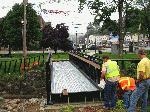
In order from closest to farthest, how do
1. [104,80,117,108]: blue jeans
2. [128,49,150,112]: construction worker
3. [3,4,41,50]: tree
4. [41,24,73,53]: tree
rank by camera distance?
[128,49,150,112]: construction worker
[104,80,117,108]: blue jeans
[41,24,73,53]: tree
[3,4,41,50]: tree

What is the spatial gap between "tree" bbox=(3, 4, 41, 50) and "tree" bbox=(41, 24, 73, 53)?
16.0 metres

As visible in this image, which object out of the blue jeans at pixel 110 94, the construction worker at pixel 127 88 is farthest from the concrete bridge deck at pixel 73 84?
the construction worker at pixel 127 88

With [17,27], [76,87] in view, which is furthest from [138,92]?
[17,27]

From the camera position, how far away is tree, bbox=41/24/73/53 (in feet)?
170

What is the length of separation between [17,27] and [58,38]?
2154 centimetres

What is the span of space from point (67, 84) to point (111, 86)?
235 inches

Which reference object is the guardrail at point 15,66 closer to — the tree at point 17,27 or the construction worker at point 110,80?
the construction worker at point 110,80

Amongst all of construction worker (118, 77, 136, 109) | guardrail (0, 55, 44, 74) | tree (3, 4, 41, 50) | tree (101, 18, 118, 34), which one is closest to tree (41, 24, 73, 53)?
tree (101, 18, 118, 34)

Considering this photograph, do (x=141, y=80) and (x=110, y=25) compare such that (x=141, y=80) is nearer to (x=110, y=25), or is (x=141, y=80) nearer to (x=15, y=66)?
(x=15, y=66)

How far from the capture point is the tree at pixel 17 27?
228ft

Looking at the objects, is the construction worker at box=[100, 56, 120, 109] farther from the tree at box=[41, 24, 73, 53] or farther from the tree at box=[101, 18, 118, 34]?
the tree at box=[41, 24, 73, 53]

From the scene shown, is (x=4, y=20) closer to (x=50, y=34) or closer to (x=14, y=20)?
(x=14, y=20)

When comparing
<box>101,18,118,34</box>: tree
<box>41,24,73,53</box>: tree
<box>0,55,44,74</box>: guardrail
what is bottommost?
<box>0,55,44,74</box>: guardrail

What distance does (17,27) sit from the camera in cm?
7206
